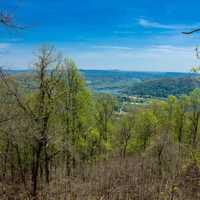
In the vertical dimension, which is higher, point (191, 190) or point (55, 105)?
point (55, 105)

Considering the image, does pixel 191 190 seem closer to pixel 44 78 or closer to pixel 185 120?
pixel 44 78

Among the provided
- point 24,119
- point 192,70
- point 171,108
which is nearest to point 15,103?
point 24,119

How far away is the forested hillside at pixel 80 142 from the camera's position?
13.6 metres

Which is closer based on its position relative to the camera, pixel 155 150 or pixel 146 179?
pixel 146 179

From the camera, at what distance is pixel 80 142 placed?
900 inches

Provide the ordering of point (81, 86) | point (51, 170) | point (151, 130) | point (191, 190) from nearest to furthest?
point (191, 190)
point (81, 86)
point (51, 170)
point (151, 130)

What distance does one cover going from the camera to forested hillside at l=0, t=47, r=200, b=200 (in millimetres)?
13625

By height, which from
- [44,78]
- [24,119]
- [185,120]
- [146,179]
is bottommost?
[146,179]

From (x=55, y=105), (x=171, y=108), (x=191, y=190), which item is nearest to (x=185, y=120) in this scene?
(x=171, y=108)

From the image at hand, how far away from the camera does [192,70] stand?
17.8 feet

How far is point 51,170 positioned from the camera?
24.4m

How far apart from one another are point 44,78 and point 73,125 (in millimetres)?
7916

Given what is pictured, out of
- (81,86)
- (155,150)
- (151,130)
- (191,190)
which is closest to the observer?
(191,190)

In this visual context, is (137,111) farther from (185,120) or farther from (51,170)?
(51,170)
